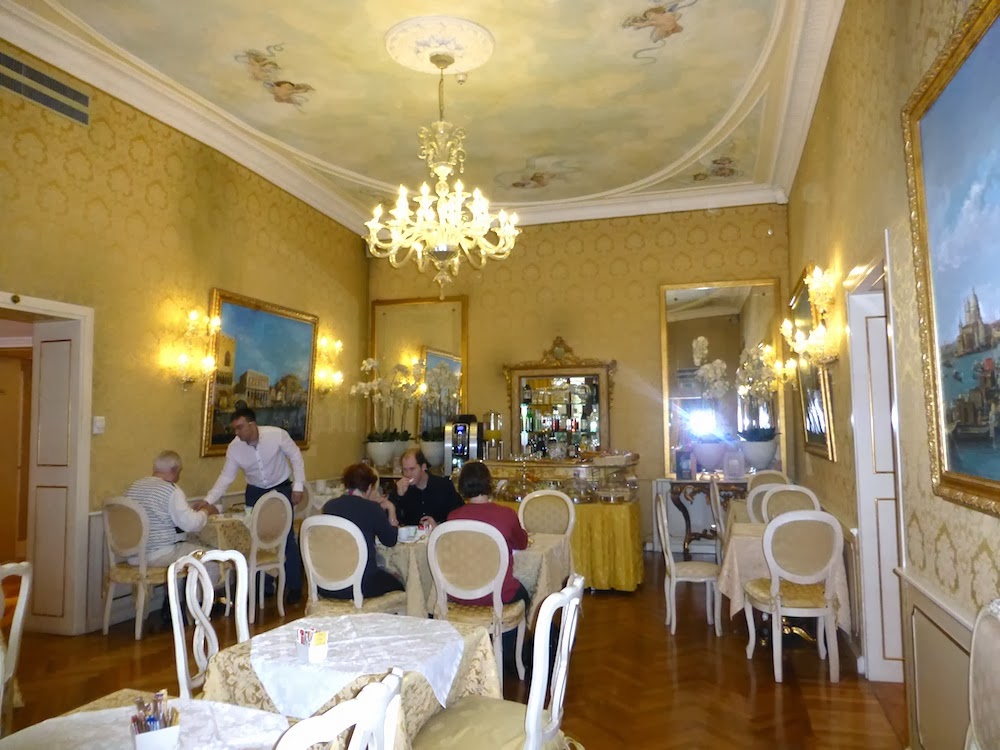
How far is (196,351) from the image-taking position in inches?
260

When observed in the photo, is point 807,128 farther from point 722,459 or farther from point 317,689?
point 317,689

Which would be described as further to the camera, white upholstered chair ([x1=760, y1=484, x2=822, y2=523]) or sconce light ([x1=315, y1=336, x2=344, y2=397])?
sconce light ([x1=315, y1=336, x2=344, y2=397])

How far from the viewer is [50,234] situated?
17.2 feet

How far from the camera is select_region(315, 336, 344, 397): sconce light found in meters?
8.55

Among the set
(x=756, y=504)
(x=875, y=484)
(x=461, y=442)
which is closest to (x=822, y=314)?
(x=875, y=484)

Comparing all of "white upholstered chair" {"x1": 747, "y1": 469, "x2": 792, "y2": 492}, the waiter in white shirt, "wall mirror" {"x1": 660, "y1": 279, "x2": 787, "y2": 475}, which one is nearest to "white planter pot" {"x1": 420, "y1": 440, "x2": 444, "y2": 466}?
the waiter in white shirt

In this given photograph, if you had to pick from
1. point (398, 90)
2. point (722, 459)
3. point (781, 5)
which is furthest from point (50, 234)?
point (722, 459)

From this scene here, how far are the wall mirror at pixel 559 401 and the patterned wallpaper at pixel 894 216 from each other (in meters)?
3.66

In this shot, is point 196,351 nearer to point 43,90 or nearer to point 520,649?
point 43,90

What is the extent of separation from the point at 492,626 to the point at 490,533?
54cm

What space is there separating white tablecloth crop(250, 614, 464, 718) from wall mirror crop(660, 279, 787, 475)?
6.29 meters

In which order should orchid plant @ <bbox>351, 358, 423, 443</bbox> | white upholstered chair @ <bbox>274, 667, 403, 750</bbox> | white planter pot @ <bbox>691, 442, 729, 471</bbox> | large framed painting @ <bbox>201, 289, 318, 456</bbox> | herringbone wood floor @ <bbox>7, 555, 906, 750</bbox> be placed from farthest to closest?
1. orchid plant @ <bbox>351, 358, 423, 443</bbox>
2. white planter pot @ <bbox>691, 442, 729, 471</bbox>
3. large framed painting @ <bbox>201, 289, 318, 456</bbox>
4. herringbone wood floor @ <bbox>7, 555, 906, 750</bbox>
5. white upholstered chair @ <bbox>274, 667, 403, 750</bbox>

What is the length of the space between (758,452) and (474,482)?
466 cm

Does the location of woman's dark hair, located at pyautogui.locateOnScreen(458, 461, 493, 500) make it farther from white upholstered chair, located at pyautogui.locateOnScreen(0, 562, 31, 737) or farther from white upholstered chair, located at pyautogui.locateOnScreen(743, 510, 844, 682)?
white upholstered chair, located at pyautogui.locateOnScreen(0, 562, 31, 737)
